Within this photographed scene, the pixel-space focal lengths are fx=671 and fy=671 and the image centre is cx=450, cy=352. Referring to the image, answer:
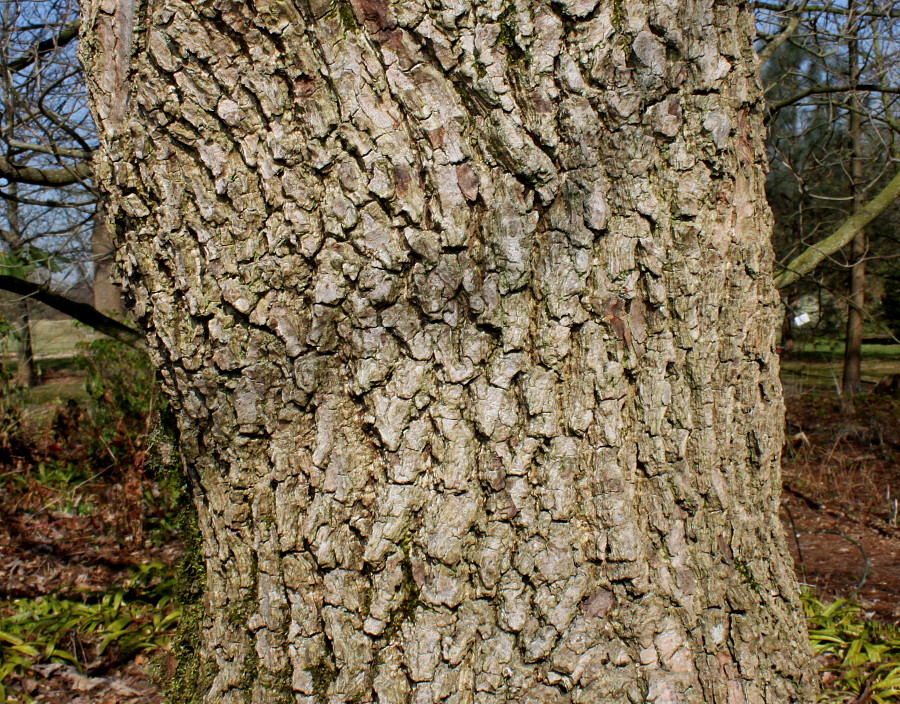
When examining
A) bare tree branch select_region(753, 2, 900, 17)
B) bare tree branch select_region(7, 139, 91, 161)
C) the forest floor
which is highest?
bare tree branch select_region(753, 2, 900, 17)

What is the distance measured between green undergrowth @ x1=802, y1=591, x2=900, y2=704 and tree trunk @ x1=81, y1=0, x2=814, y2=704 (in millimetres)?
1455

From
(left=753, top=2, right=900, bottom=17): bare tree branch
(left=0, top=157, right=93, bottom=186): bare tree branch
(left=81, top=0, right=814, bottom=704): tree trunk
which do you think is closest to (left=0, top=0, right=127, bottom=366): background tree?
(left=0, top=157, right=93, bottom=186): bare tree branch

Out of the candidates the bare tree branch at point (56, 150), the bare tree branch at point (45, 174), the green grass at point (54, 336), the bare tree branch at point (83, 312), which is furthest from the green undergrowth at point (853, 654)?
the green grass at point (54, 336)

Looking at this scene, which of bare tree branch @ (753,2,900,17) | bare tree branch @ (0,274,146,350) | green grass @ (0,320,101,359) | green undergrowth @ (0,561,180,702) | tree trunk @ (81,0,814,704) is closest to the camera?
tree trunk @ (81,0,814,704)

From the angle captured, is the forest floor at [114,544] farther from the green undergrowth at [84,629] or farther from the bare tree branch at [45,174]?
the bare tree branch at [45,174]

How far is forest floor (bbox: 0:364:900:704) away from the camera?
321cm

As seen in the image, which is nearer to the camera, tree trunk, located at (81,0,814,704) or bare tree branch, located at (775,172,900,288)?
tree trunk, located at (81,0,814,704)

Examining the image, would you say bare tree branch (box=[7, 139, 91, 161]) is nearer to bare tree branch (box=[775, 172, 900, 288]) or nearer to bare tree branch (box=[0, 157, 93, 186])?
bare tree branch (box=[0, 157, 93, 186])

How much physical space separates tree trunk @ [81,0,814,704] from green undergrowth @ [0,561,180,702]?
7.14 ft

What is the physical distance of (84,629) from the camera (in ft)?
11.5

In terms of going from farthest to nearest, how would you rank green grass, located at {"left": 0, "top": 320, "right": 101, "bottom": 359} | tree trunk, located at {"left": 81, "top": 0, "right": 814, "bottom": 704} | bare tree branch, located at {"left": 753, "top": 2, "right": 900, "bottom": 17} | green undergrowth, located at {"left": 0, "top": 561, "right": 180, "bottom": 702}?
green grass, located at {"left": 0, "top": 320, "right": 101, "bottom": 359}, bare tree branch, located at {"left": 753, "top": 2, "right": 900, "bottom": 17}, green undergrowth, located at {"left": 0, "top": 561, "right": 180, "bottom": 702}, tree trunk, located at {"left": 81, "top": 0, "right": 814, "bottom": 704}

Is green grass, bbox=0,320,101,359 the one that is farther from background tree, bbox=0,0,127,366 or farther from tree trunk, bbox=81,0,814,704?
tree trunk, bbox=81,0,814,704

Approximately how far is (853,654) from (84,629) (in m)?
3.60

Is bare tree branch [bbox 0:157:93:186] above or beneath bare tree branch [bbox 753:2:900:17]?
beneath
